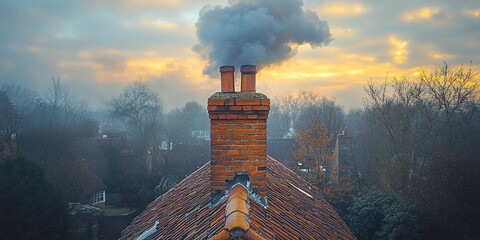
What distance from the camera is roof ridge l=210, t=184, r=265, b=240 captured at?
99.3 inches

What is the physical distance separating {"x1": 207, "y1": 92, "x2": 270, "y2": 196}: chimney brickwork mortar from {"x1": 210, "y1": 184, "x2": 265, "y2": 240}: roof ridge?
2.00ft

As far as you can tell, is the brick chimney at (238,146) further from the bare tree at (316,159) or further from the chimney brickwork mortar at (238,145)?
the bare tree at (316,159)

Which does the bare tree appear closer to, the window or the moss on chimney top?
the window

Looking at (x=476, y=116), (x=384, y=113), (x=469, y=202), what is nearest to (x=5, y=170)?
(x=469, y=202)

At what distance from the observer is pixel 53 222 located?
34.5 ft

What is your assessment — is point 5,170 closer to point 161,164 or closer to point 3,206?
point 3,206

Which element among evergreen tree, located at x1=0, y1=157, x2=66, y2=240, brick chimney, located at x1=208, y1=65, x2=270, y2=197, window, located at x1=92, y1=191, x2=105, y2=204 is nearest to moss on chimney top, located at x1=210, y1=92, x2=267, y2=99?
brick chimney, located at x1=208, y1=65, x2=270, y2=197

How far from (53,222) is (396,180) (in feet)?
59.6

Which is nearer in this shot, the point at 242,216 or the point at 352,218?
the point at 242,216

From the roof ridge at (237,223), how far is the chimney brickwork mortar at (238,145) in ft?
2.00

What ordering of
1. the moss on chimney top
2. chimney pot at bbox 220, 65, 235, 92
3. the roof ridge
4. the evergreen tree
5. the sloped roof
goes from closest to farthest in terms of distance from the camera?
the roof ridge → the sloped roof → the moss on chimney top → chimney pot at bbox 220, 65, 235, 92 → the evergreen tree

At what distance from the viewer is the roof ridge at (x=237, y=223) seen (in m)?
2.52

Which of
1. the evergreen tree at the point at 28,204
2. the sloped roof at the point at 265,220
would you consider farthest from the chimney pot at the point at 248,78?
the evergreen tree at the point at 28,204

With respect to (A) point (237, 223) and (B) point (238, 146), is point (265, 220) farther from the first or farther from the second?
(B) point (238, 146)
